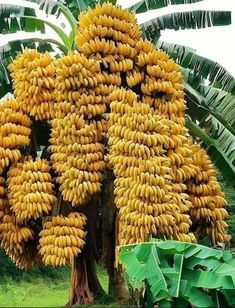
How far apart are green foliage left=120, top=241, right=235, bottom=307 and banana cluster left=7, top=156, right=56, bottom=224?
94 centimetres

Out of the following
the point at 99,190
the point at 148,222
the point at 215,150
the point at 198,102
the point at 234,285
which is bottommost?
the point at 234,285

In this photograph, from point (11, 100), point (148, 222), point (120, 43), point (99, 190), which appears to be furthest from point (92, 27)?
point (148, 222)

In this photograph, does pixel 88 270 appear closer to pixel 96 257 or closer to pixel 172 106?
pixel 96 257

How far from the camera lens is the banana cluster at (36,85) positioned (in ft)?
19.1

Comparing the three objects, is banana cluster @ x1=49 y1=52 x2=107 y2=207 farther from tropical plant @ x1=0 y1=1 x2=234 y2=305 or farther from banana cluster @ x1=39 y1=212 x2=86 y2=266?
banana cluster @ x1=39 y1=212 x2=86 y2=266

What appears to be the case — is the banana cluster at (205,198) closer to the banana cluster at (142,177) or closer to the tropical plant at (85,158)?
the tropical plant at (85,158)

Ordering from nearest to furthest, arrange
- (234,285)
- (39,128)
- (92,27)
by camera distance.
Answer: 1. (234,285)
2. (92,27)
3. (39,128)

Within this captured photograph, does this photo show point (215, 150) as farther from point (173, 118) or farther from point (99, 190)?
point (99, 190)

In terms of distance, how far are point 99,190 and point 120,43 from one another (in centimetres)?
138

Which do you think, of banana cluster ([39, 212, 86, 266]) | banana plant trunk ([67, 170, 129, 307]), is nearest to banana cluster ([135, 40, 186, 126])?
banana plant trunk ([67, 170, 129, 307])

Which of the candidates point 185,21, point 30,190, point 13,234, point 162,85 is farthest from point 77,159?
point 185,21

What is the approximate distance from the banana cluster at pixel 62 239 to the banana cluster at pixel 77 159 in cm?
17

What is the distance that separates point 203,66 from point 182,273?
3174 mm

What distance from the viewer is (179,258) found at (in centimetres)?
478
